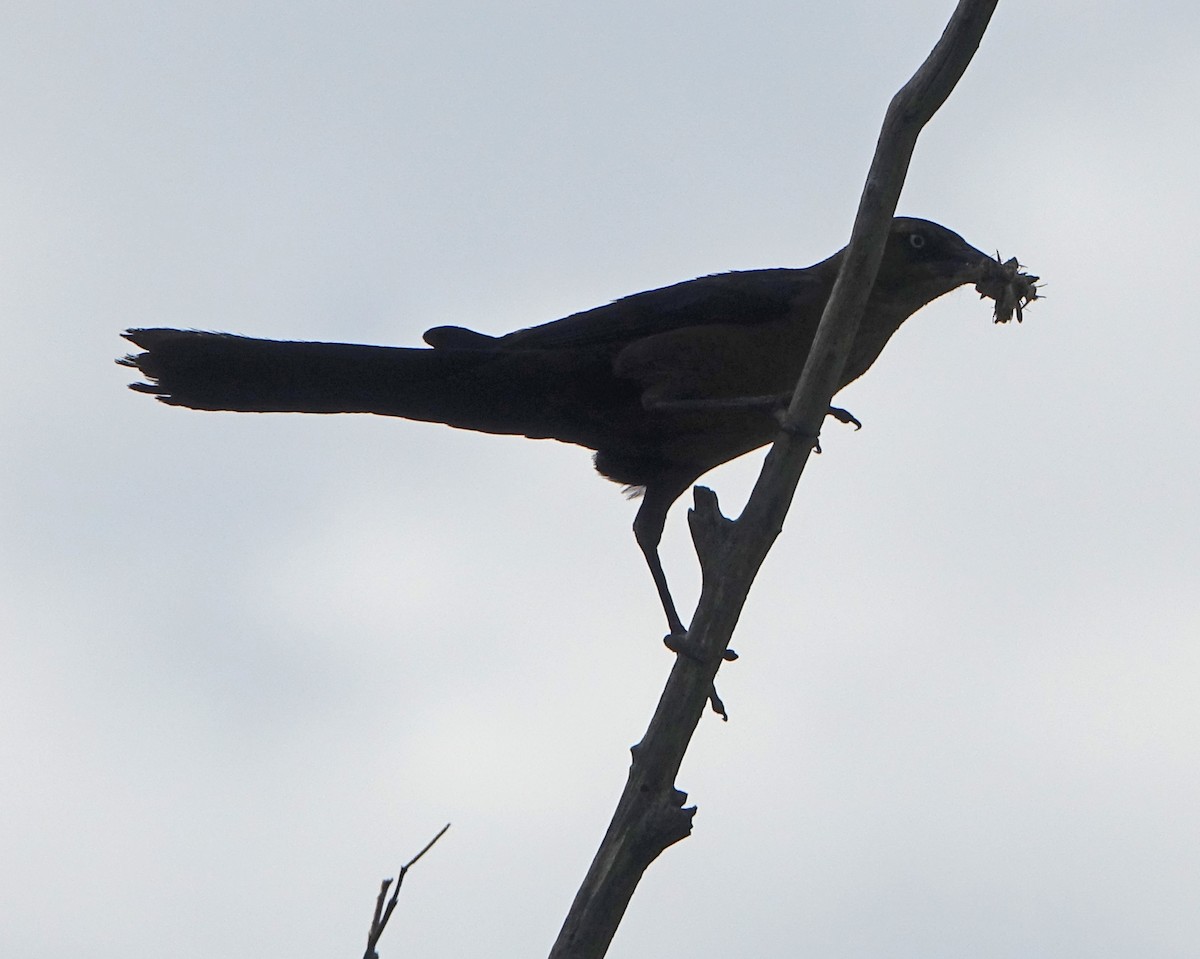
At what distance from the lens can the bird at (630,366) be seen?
554cm

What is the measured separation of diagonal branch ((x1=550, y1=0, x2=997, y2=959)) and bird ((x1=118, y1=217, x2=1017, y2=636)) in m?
1.35

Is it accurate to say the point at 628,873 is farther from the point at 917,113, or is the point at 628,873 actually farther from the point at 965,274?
the point at 965,274

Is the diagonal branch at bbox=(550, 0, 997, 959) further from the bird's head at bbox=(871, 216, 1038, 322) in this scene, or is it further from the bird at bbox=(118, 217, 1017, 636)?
the bird's head at bbox=(871, 216, 1038, 322)

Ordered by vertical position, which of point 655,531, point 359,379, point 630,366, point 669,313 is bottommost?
point 359,379

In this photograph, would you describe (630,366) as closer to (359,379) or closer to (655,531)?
(655,531)

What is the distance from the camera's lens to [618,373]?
582 cm

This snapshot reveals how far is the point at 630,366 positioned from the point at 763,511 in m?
1.89

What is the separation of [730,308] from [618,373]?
1.69 ft

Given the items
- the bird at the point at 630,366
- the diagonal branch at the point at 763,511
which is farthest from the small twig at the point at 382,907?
the bird at the point at 630,366

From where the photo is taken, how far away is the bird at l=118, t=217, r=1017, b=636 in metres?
5.54

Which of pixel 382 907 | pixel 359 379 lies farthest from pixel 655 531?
pixel 382 907

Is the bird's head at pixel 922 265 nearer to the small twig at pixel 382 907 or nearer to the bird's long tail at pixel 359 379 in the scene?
the bird's long tail at pixel 359 379

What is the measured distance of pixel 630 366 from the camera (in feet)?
19.0

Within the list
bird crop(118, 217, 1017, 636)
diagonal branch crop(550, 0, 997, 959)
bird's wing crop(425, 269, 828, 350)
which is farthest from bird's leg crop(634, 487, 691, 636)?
diagonal branch crop(550, 0, 997, 959)
